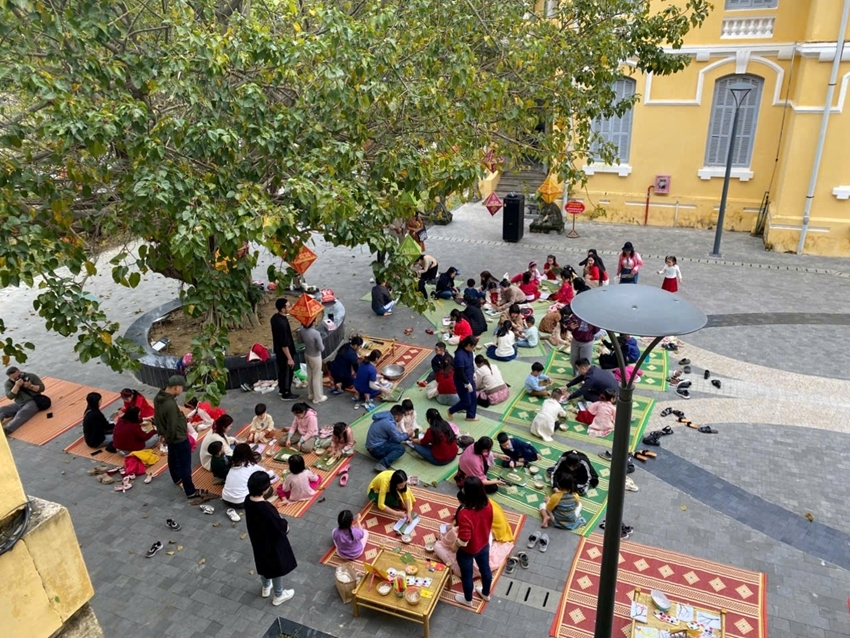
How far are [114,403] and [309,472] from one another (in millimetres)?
4551

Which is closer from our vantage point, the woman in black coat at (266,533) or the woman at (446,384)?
the woman in black coat at (266,533)

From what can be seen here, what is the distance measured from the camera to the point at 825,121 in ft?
50.5

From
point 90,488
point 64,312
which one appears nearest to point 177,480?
point 90,488

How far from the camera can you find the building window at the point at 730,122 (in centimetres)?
1767

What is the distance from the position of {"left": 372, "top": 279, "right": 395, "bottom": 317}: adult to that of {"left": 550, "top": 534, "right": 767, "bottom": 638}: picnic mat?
7.53m

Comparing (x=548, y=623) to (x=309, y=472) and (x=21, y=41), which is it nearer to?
(x=309, y=472)

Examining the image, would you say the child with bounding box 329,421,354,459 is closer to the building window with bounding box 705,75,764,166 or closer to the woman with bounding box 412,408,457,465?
the woman with bounding box 412,408,457,465

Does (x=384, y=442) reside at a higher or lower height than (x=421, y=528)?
higher

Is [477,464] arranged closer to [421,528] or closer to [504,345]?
[421,528]

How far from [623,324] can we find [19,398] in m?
10.0

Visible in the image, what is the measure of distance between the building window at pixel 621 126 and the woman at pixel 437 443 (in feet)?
42.9

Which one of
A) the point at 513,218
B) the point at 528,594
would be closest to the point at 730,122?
the point at 513,218

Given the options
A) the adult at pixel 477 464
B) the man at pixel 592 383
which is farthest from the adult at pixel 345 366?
the man at pixel 592 383

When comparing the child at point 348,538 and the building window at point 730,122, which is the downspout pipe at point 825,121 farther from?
the child at point 348,538
